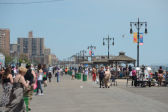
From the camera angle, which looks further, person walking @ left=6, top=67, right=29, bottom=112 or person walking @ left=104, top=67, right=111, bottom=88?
person walking @ left=104, top=67, right=111, bottom=88

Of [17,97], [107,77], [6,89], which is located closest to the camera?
[17,97]

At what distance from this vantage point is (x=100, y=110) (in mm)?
12164

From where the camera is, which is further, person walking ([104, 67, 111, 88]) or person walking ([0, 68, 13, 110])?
person walking ([104, 67, 111, 88])

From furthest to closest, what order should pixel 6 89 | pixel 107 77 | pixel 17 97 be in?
pixel 107 77 < pixel 6 89 < pixel 17 97

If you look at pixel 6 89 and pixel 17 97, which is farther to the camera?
pixel 6 89

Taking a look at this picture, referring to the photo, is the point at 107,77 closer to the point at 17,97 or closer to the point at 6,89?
the point at 6,89

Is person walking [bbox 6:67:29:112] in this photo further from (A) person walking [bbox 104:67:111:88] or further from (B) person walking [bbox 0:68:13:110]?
(A) person walking [bbox 104:67:111:88]

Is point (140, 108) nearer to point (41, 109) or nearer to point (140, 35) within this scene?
point (41, 109)

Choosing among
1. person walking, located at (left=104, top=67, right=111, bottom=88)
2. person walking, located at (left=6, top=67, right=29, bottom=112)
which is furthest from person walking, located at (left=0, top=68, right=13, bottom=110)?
person walking, located at (left=104, top=67, right=111, bottom=88)

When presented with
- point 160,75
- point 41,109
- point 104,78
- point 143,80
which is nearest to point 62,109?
point 41,109

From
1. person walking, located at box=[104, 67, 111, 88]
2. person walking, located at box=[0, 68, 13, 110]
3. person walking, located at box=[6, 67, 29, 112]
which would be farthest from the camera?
person walking, located at box=[104, 67, 111, 88]

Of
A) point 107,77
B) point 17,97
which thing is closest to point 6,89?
point 17,97

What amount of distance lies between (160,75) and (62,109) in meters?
16.6

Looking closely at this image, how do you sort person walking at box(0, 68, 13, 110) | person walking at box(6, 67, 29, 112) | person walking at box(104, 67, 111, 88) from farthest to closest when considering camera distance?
1. person walking at box(104, 67, 111, 88)
2. person walking at box(0, 68, 13, 110)
3. person walking at box(6, 67, 29, 112)
